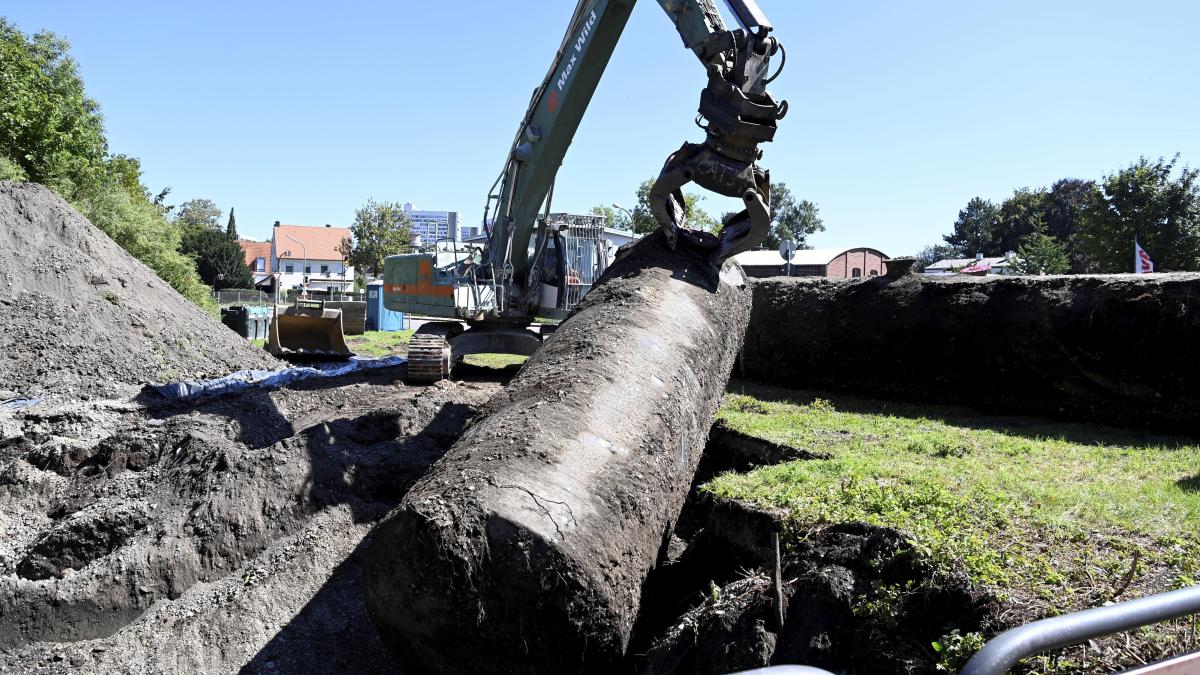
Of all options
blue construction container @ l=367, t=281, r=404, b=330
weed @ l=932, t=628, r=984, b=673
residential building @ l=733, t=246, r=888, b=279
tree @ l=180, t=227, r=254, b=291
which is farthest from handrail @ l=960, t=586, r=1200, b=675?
tree @ l=180, t=227, r=254, b=291

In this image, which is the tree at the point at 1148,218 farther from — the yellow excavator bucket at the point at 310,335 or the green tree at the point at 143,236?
the green tree at the point at 143,236

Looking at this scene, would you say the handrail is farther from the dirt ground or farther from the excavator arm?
the excavator arm

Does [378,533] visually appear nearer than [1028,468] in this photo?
Yes

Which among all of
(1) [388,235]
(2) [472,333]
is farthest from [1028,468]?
(1) [388,235]

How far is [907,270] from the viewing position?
10.7 meters

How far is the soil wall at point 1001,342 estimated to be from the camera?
793 centimetres

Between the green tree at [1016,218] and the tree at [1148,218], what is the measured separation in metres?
37.0

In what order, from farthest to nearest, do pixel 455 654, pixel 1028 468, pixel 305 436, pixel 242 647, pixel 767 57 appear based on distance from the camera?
pixel 305 436
pixel 767 57
pixel 1028 468
pixel 242 647
pixel 455 654

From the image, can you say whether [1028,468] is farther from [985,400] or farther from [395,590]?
[395,590]

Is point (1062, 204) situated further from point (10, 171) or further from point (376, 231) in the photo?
point (10, 171)

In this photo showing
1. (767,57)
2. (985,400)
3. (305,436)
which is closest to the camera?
(767,57)

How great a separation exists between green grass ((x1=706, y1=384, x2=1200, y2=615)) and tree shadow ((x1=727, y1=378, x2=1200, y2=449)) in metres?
0.03

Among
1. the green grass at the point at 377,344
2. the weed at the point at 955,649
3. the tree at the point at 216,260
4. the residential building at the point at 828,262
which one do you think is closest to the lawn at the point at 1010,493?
the weed at the point at 955,649

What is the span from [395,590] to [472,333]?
8.95 meters
